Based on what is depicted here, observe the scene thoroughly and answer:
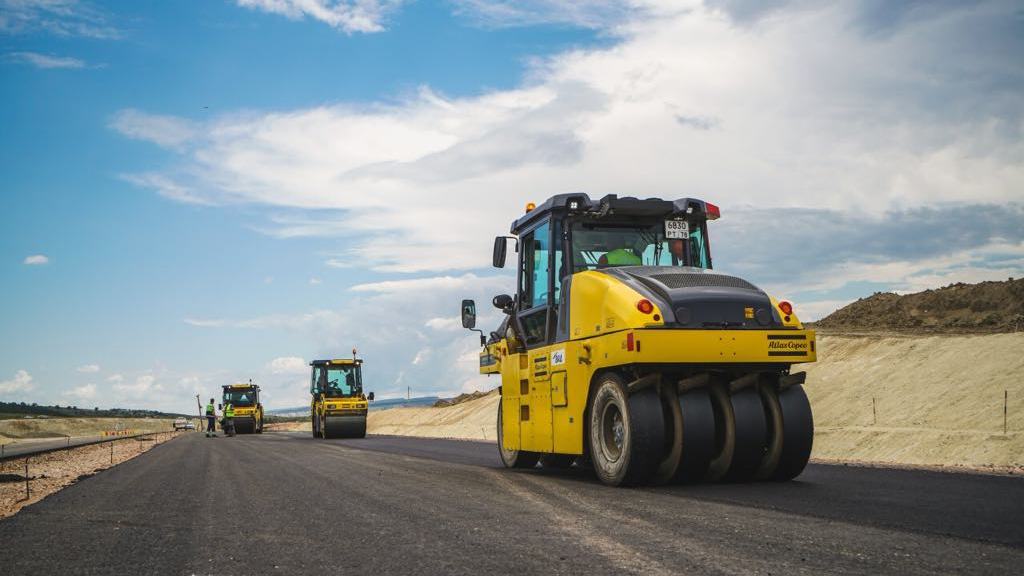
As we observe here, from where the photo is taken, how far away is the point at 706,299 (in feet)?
32.7

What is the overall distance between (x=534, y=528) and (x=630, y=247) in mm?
5604

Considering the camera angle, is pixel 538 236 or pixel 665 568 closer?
pixel 665 568

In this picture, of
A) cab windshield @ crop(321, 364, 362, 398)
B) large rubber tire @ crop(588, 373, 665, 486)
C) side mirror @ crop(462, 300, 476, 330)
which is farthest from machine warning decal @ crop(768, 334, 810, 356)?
cab windshield @ crop(321, 364, 362, 398)

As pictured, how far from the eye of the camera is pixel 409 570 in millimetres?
5469

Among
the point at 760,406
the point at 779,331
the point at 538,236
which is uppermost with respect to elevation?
the point at 538,236

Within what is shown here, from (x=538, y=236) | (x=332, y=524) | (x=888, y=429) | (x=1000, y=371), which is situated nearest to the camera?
(x=332, y=524)

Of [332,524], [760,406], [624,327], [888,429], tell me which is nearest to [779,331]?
[760,406]

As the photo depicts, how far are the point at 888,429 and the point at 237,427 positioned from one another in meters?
35.9

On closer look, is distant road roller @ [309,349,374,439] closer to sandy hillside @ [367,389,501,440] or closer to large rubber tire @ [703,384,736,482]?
sandy hillside @ [367,389,501,440]

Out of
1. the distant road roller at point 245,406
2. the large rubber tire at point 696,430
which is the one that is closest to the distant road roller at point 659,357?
the large rubber tire at point 696,430

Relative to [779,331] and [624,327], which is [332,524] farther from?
[779,331]

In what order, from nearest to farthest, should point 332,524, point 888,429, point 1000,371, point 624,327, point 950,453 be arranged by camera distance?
1. point 332,524
2. point 624,327
3. point 950,453
4. point 888,429
5. point 1000,371

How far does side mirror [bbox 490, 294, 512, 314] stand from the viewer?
44.1 feet

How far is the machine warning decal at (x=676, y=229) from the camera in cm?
1202
